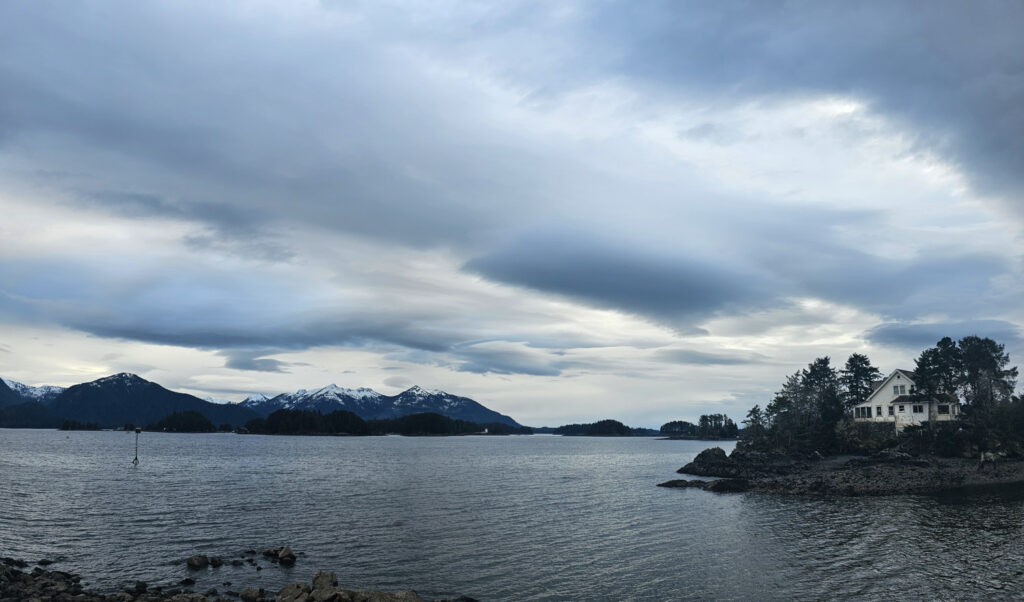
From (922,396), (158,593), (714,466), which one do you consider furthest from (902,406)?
(158,593)

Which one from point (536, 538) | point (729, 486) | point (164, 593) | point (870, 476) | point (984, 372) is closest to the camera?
point (164, 593)

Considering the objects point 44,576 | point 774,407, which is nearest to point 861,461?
point 774,407

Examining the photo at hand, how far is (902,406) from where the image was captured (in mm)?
109188

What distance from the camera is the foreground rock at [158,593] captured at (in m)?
28.0

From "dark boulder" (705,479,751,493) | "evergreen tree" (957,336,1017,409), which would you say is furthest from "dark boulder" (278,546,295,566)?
"evergreen tree" (957,336,1017,409)

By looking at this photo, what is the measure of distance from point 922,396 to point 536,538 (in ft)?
309

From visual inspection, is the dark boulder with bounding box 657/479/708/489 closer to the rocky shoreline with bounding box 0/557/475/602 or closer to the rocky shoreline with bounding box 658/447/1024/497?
the rocky shoreline with bounding box 658/447/1024/497

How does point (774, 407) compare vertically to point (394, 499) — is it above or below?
above

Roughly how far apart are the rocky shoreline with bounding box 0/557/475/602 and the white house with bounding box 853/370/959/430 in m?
109

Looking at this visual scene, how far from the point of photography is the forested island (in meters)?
78.6

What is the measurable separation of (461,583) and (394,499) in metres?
38.0

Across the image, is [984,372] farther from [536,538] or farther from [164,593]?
[164,593]

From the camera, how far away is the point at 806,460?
107188mm

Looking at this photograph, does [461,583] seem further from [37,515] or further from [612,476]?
[612,476]
